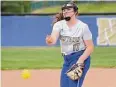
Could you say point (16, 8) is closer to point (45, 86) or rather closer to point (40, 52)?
point (40, 52)

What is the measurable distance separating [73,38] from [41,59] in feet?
33.4

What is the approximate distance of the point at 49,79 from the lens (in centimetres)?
1100

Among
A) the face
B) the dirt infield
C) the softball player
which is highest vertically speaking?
the face

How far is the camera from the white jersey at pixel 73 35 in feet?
20.1

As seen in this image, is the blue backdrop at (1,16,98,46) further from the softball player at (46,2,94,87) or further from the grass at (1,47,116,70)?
the softball player at (46,2,94,87)

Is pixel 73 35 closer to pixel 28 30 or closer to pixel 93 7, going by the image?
pixel 28 30

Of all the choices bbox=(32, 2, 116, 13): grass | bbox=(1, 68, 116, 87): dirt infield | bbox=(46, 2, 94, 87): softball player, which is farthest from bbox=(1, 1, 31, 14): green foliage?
bbox=(46, 2, 94, 87): softball player

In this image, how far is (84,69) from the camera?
6.23 m

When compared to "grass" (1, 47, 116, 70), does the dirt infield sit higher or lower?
higher

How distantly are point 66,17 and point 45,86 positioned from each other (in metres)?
4.10

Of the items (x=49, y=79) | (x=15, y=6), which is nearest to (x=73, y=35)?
(x=49, y=79)

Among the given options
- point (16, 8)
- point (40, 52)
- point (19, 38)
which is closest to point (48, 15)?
point (19, 38)

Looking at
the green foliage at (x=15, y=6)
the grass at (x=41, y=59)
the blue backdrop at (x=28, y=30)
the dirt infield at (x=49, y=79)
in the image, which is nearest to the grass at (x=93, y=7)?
the green foliage at (x=15, y=6)

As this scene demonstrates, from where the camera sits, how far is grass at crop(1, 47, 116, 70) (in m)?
14.2
